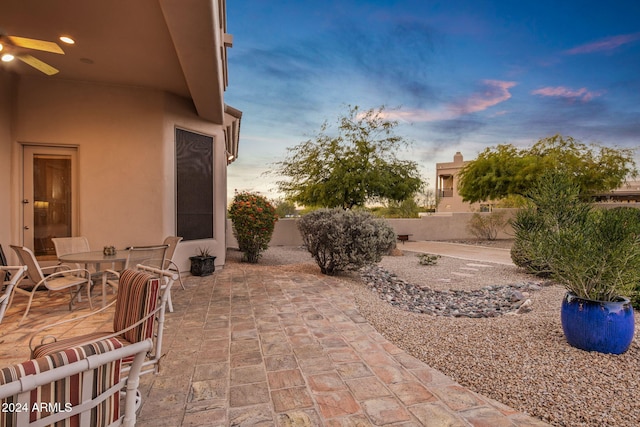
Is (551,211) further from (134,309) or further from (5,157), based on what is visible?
(5,157)

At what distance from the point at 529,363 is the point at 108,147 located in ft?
21.4

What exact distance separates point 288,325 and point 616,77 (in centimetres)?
1426

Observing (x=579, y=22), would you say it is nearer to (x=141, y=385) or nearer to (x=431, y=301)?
(x=431, y=301)

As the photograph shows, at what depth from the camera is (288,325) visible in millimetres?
3578

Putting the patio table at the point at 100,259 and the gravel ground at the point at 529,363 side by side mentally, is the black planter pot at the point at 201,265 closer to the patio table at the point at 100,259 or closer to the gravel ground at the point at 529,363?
the patio table at the point at 100,259

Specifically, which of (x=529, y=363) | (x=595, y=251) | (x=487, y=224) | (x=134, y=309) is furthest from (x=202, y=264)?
(x=487, y=224)

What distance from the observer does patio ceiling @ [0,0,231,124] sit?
3.41m

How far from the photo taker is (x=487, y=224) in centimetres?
1477

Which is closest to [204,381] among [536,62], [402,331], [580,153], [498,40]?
[402,331]

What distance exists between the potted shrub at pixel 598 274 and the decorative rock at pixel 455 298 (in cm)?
166

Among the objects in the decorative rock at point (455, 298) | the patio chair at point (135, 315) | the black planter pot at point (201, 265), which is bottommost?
the decorative rock at point (455, 298)

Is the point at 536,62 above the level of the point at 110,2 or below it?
above

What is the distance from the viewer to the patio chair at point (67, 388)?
2.74ft

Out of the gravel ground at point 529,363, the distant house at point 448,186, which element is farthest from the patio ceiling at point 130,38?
the distant house at point 448,186
